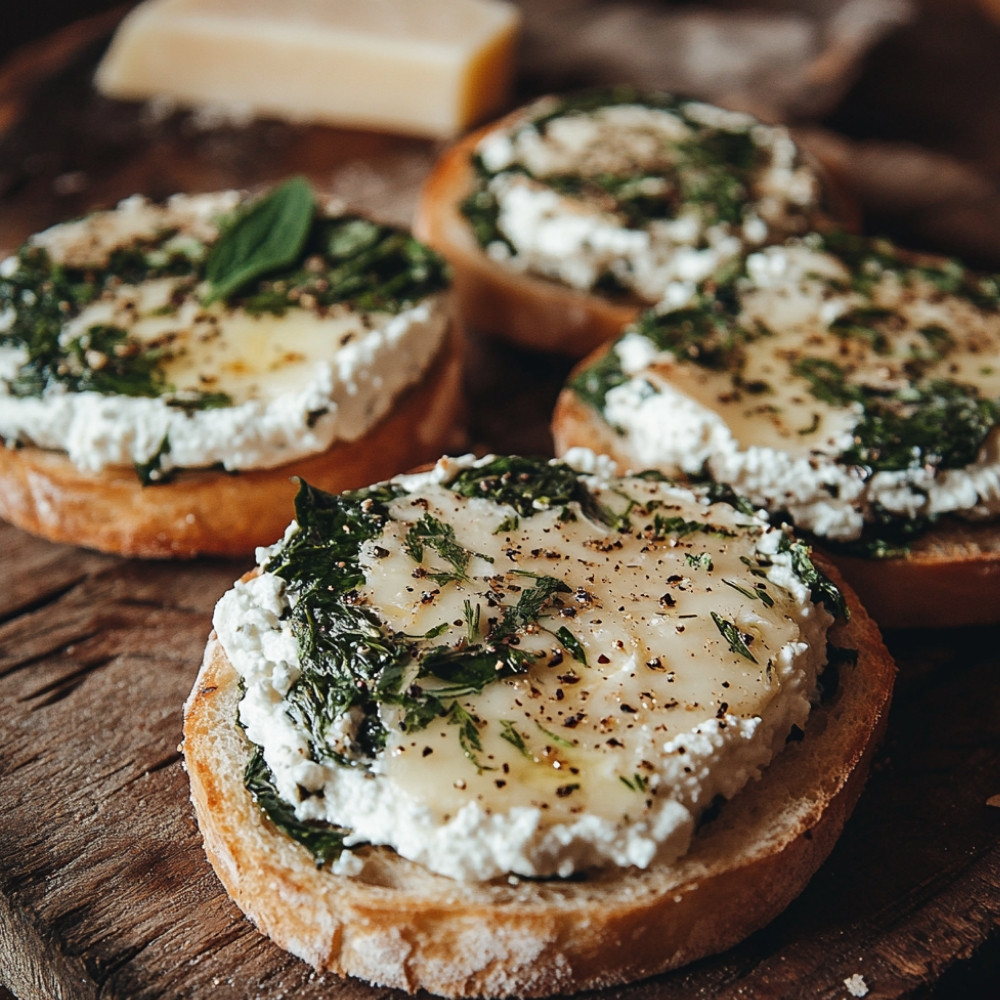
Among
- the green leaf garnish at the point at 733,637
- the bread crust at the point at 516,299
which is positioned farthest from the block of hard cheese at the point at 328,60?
the green leaf garnish at the point at 733,637

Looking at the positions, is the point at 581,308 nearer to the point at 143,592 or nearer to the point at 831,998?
the point at 143,592

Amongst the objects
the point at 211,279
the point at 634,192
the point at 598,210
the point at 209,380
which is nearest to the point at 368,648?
the point at 209,380

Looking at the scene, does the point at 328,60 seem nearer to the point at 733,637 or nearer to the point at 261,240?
the point at 261,240

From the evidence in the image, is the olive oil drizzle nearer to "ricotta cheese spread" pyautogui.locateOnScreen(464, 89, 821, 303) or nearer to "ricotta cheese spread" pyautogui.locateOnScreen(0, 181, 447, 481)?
"ricotta cheese spread" pyautogui.locateOnScreen(0, 181, 447, 481)

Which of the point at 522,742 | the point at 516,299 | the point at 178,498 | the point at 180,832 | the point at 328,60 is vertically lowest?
the point at 180,832

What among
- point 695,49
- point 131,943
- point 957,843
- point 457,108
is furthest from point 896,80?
point 131,943

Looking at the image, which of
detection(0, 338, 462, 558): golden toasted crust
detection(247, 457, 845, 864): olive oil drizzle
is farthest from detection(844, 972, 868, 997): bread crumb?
detection(0, 338, 462, 558): golden toasted crust
